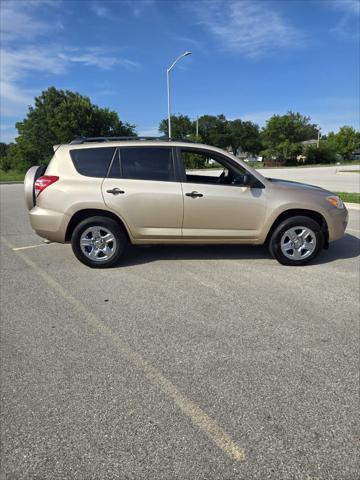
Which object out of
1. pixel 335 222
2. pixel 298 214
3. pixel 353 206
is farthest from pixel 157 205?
pixel 353 206

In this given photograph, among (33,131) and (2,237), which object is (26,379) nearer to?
(2,237)

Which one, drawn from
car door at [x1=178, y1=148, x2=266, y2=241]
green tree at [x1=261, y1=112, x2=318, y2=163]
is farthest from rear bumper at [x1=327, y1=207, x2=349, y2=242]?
green tree at [x1=261, y1=112, x2=318, y2=163]

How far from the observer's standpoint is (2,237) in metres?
7.09

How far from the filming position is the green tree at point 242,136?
101m

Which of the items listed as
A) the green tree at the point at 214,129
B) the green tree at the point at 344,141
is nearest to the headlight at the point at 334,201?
the green tree at the point at 344,141

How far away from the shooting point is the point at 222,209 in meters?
4.93

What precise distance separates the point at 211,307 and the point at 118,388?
1.52 m

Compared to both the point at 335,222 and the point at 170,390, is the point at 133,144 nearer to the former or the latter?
the point at 335,222

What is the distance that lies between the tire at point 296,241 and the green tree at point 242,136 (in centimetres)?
9871

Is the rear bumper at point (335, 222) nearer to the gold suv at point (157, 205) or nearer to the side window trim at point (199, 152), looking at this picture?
the gold suv at point (157, 205)

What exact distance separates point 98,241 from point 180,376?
113 inches

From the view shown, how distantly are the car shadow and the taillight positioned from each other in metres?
1.54

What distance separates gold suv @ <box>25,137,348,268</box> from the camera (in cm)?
488

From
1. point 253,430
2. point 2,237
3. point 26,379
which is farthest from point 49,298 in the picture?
point 2,237
